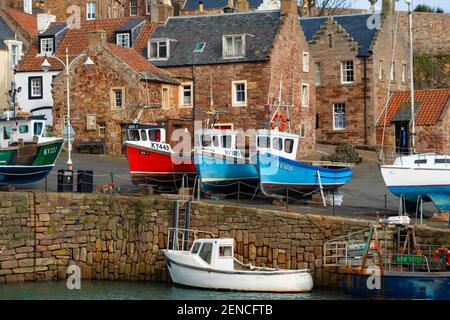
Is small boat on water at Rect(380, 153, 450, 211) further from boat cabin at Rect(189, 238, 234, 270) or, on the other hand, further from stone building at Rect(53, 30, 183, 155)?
stone building at Rect(53, 30, 183, 155)

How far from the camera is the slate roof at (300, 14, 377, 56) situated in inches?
2292

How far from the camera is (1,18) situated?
63594mm

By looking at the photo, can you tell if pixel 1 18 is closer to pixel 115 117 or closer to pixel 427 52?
pixel 115 117

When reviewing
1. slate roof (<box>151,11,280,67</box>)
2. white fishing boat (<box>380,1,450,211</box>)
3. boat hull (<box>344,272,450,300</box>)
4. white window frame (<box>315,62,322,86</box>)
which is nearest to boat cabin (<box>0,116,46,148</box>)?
slate roof (<box>151,11,280,67</box>)

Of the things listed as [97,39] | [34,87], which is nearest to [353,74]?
[97,39]

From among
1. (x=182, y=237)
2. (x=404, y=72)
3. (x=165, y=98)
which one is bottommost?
(x=182, y=237)

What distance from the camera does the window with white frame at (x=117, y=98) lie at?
50531mm

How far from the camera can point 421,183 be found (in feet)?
116

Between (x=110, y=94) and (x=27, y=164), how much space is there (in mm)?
11980

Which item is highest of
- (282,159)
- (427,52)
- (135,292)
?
(427,52)

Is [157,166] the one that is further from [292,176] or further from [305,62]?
[305,62]

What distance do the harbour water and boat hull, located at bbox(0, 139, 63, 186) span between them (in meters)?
6.01
